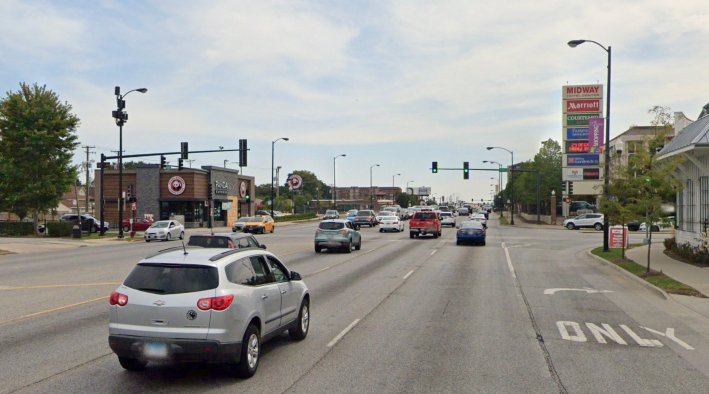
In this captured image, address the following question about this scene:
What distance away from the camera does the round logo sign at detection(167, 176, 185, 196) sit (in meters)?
62.6

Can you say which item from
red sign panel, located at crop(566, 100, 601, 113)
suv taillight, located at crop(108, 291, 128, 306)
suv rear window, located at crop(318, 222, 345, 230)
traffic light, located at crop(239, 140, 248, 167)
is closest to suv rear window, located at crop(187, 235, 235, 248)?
suv taillight, located at crop(108, 291, 128, 306)

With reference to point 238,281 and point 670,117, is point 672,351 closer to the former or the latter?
point 238,281

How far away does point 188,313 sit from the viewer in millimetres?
6863

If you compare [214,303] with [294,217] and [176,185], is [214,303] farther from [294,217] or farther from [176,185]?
[294,217]

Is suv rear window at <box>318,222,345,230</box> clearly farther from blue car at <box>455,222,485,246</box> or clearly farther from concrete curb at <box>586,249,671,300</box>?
concrete curb at <box>586,249,671,300</box>

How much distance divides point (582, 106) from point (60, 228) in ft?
217

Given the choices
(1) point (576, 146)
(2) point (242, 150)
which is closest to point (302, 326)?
(2) point (242, 150)

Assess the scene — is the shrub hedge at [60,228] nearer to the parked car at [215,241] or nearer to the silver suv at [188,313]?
the parked car at [215,241]

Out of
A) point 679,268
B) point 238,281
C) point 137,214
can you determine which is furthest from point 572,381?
point 137,214

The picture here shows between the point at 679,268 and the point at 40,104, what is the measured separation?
43.8 meters

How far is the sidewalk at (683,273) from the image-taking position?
45.7ft

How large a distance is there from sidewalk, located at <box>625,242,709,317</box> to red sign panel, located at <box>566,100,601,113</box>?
186 ft

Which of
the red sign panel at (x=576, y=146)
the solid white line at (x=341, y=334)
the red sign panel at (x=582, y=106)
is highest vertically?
the red sign panel at (x=582, y=106)

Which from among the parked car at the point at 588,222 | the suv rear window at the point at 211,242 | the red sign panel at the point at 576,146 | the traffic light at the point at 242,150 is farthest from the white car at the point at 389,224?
the red sign panel at the point at 576,146
